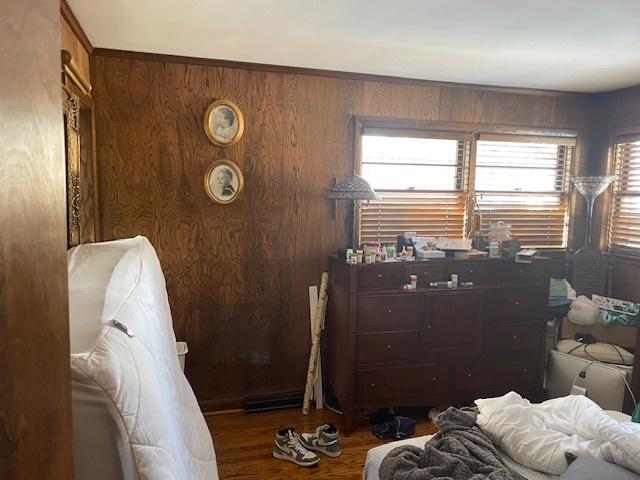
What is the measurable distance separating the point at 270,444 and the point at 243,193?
158 centimetres

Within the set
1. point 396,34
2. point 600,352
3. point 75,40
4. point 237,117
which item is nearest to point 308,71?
point 237,117

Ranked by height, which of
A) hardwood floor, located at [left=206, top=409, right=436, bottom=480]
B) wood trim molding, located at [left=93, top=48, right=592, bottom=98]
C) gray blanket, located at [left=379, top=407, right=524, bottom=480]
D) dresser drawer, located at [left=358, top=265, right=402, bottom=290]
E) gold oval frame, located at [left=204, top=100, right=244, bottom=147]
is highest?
wood trim molding, located at [left=93, top=48, right=592, bottom=98]

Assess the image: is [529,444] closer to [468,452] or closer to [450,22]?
[468,452]

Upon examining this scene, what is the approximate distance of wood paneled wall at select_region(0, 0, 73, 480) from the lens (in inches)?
19.4

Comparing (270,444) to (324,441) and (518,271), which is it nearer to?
(324,441)

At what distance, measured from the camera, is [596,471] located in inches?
54.1

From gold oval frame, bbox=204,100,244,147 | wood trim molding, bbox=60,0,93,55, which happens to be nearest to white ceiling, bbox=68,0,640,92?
wood trim molding, bbox=60,0,93,55

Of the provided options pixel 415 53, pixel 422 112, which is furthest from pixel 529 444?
pixel 422 112

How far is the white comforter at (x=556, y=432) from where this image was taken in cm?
148

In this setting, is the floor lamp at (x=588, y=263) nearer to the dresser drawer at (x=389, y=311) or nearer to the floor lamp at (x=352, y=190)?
the dresser drawer at (x=389, y=311)

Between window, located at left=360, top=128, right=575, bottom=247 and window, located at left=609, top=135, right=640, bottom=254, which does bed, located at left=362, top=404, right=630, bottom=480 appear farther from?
window, located at left=609, top=135, right=640, bottom=254

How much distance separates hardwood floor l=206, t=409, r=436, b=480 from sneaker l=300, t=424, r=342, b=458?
0.04m

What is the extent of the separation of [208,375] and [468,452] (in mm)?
2041

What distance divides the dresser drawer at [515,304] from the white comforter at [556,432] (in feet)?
4.21
